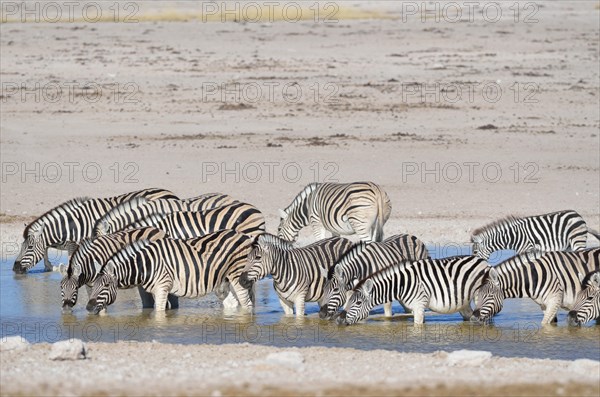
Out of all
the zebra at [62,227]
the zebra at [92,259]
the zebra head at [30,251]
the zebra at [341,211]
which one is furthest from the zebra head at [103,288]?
the zebra at [341,211]

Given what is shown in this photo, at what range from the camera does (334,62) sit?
95.1ft

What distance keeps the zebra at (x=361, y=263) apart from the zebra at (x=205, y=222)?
170 centimetres

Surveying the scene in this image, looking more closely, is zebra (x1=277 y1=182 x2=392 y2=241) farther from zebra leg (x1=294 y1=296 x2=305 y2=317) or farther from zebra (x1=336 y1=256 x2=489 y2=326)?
zebra (x1=336 y1=256 x2=489 y2=326)

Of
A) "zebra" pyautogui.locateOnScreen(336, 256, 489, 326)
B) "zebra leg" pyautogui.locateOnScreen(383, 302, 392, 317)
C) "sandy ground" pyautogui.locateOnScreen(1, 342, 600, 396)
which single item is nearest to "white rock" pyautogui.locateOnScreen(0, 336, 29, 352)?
"sandy ground" pyautogui.locateOnScreen(1, 342, 600, 396)

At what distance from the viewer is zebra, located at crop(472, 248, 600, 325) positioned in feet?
38.6

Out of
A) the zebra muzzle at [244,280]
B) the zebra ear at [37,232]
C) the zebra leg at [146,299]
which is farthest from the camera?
the zebra ear at [37,232]

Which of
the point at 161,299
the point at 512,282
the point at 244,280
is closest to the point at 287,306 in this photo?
the point at 244,280

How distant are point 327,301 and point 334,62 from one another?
1773 cm

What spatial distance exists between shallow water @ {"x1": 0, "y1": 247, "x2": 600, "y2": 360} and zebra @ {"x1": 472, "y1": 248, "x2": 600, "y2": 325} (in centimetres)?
20

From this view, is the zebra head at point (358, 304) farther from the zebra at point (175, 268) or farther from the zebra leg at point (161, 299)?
the zebra leg at point (161, 299)

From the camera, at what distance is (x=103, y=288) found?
1208 centimetres

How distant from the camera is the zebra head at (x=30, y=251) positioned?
1484cm

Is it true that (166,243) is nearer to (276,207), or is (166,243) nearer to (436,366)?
(436,366)

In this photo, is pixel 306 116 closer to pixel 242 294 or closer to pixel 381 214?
pixel 381 214
